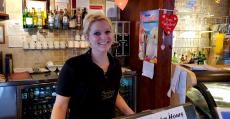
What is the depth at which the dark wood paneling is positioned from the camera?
2.69 m

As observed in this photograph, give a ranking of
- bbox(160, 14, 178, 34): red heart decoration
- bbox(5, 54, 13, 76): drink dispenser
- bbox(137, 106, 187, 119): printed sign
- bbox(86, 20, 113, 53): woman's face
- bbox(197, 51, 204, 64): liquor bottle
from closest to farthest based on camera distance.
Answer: bbox(137, 106, 187, 119): printed sign, bbox(86, 20, 113, 53): woman's face, bbox(160, 14, 178, 34): red heart decoration, bbox(5, 54, 13, 76): drink dispenser, bbox(197, 51, 204, 64): liquor bottle

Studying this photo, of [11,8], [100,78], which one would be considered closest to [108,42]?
[100,78]

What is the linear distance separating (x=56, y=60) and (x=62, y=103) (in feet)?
7.15

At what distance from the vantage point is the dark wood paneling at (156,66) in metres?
2.69

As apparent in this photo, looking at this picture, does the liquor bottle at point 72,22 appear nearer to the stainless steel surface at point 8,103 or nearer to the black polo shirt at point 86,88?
the stainless steel surface at point 8,103

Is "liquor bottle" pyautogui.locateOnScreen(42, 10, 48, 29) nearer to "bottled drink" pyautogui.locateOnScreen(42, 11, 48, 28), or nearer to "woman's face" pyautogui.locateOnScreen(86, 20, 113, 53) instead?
"bottled drink" pyautogui.locateOnScreen(42, 11, 48, 28)

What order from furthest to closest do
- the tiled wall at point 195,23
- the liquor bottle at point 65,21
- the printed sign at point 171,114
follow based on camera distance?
the tiled wall at point 195,23 < the liquor bottle at point 65,21 < the printed sign at point 171,114

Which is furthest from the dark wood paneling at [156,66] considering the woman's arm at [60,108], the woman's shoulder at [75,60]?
the woman's arm at [60,108]

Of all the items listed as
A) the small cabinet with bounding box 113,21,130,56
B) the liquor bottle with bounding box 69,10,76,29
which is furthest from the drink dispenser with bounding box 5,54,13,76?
the small cabinet with bounding box 113,21,130,56

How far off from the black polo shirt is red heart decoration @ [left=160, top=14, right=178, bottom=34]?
1.28 metres

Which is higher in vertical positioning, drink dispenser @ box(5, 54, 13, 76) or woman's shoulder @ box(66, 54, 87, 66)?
woman's shoulder @ box(66, 54, 87, 66)

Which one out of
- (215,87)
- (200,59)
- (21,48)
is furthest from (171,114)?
(200,59)

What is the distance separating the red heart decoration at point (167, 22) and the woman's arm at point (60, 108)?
5.19ft

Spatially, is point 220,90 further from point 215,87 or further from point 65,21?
point 65,21
